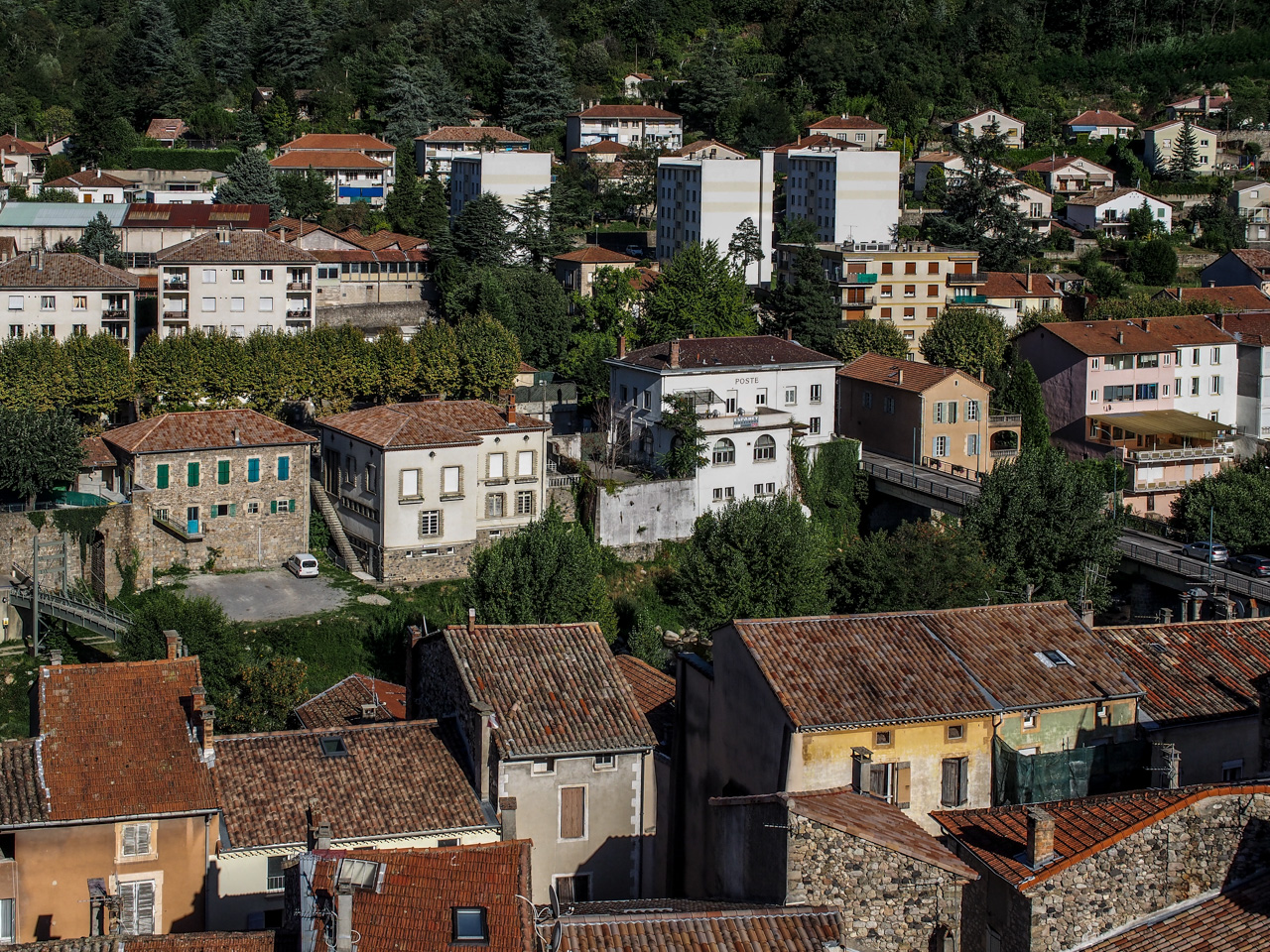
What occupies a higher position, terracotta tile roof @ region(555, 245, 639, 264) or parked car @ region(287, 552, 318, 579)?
terracotta tile roof @ region(555, 245, 639, 264)

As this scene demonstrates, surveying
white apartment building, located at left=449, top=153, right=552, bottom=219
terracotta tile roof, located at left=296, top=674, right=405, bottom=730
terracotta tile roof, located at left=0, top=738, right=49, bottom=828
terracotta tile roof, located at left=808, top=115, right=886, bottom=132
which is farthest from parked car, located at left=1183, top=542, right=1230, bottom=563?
terracotta tile roof, located at left=808, top=115, right=886, bottom=132

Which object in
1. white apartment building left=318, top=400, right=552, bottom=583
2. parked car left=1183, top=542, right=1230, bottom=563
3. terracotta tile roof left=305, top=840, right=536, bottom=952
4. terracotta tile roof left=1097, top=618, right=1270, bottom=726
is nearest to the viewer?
terracotta tile roof left=305, top=840, right=536, bottom=952

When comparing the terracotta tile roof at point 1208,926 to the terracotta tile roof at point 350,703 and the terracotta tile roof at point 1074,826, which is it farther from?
the terracotta tile roof at point 350,703

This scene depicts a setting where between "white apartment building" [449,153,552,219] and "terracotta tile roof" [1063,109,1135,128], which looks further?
"terracotta tile roof" [1063,109,1135,128]

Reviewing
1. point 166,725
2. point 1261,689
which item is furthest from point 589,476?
point 1261,689

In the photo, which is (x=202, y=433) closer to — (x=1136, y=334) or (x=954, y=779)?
Result: (x=954, y=779)

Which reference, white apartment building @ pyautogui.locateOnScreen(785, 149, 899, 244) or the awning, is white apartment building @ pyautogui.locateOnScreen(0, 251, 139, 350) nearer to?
white apartment building @ pyautogui.locateOnScreen(785, 149, 899, 244)

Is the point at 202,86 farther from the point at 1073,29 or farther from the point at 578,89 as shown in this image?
the point at 1073,29
